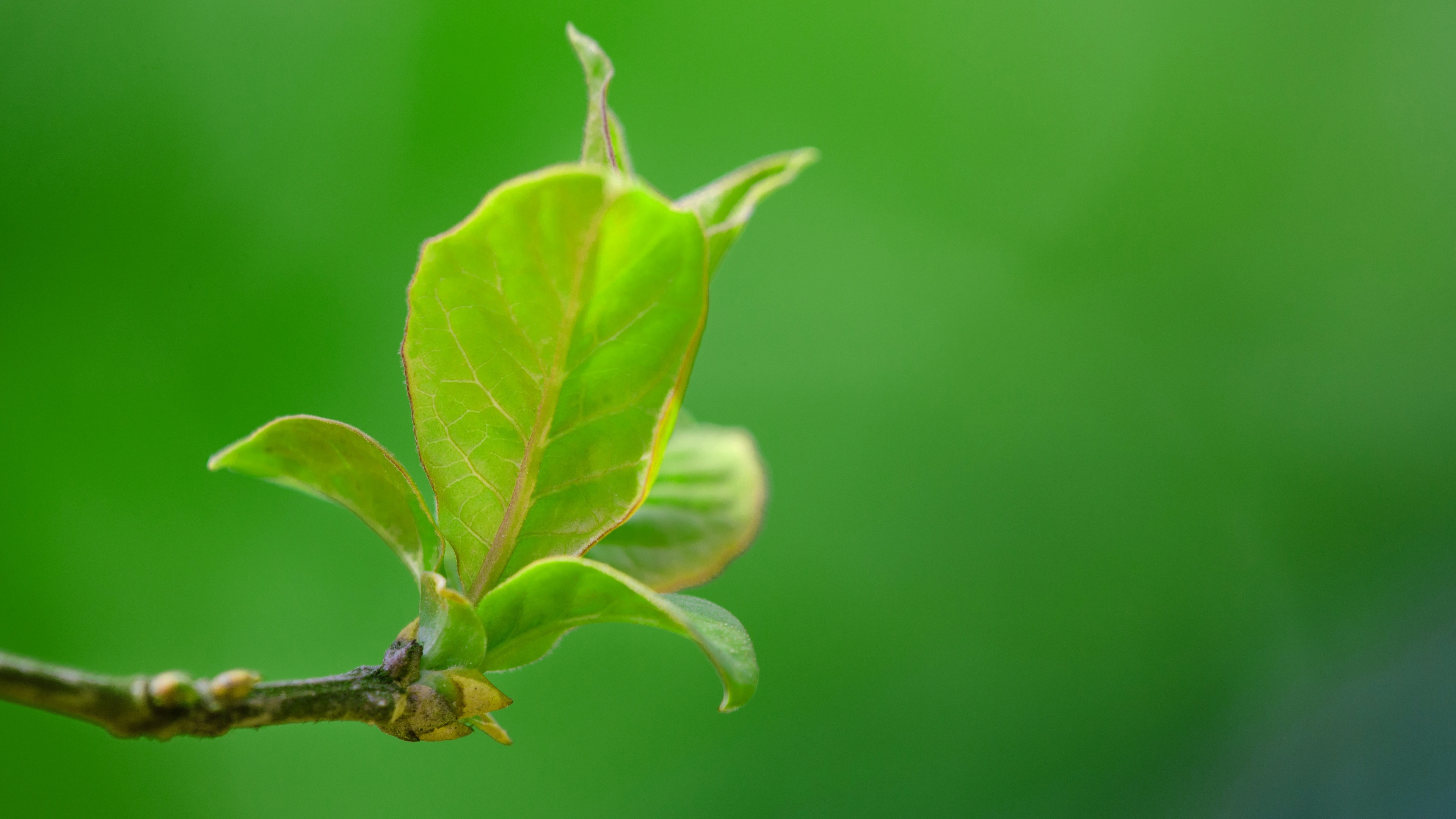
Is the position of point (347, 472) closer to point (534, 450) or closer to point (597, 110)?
point (534, 450)

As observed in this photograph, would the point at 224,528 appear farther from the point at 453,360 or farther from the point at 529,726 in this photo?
the point at 453,360

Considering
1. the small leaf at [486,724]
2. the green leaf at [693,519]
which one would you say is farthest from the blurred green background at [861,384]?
the small leaf at [486,724]

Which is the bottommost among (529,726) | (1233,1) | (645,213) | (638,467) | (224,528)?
(529,726)

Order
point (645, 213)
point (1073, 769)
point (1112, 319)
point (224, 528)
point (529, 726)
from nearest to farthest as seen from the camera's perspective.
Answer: point (645, 213) → point (224, 528) → point (529, 726) → point (1073, 769) → point (1112, 319)

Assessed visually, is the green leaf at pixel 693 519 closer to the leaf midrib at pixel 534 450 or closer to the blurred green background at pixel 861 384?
the leaf midrib at pixel 534 450

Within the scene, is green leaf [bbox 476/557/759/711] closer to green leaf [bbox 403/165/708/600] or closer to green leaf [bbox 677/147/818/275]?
green leaf [bbox 403/165/708/600]

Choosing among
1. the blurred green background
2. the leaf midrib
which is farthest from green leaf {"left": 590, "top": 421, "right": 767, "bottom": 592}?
the blurred green background

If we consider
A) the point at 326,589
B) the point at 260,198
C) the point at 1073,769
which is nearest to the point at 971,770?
the point at 1073,769
